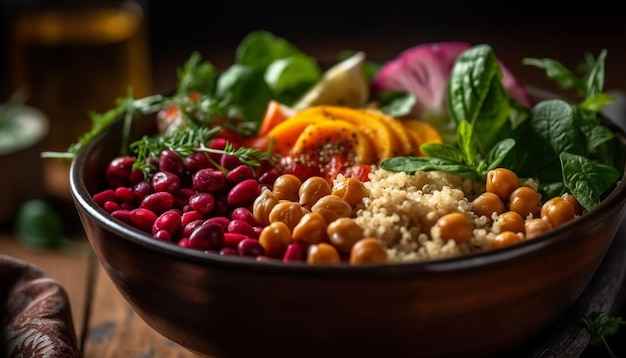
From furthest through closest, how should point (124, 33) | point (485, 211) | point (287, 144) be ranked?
point (124, 33)
point (287, 144)
point (485, 211)

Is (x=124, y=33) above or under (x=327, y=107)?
under

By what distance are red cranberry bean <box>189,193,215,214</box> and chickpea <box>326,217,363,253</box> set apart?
0.26m

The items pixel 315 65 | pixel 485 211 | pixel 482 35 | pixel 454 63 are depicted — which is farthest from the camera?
pixel 482 35

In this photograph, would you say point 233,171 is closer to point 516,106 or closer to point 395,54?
point 516,106

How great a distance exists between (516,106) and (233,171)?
0.60m

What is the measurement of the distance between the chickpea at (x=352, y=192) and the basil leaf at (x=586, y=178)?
33 cm

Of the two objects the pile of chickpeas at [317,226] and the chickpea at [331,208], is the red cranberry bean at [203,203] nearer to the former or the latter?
the pile of chickpeas at [317,226]

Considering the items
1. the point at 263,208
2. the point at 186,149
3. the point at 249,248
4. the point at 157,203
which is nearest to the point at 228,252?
the point at 249,248

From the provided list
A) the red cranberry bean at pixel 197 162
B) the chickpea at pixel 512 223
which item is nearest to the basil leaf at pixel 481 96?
the chickpea at pixel 512 223

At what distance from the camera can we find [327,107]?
1.73 meters

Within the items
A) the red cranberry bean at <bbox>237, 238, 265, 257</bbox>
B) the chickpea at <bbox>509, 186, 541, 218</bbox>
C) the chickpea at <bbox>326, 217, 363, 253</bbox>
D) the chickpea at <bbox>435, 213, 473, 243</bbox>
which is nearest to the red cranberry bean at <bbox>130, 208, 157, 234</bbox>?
the red cranberry bean at <bbox>237, 238, 265, 257</bbox>

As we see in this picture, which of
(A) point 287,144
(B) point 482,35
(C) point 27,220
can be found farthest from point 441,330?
(B) point 482,35

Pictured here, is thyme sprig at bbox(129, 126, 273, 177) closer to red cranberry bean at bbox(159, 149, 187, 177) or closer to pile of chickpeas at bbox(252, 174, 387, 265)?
red cranberry bean at bbox(159, 149, 187, 177)

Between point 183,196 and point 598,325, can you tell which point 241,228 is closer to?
point 183,196
